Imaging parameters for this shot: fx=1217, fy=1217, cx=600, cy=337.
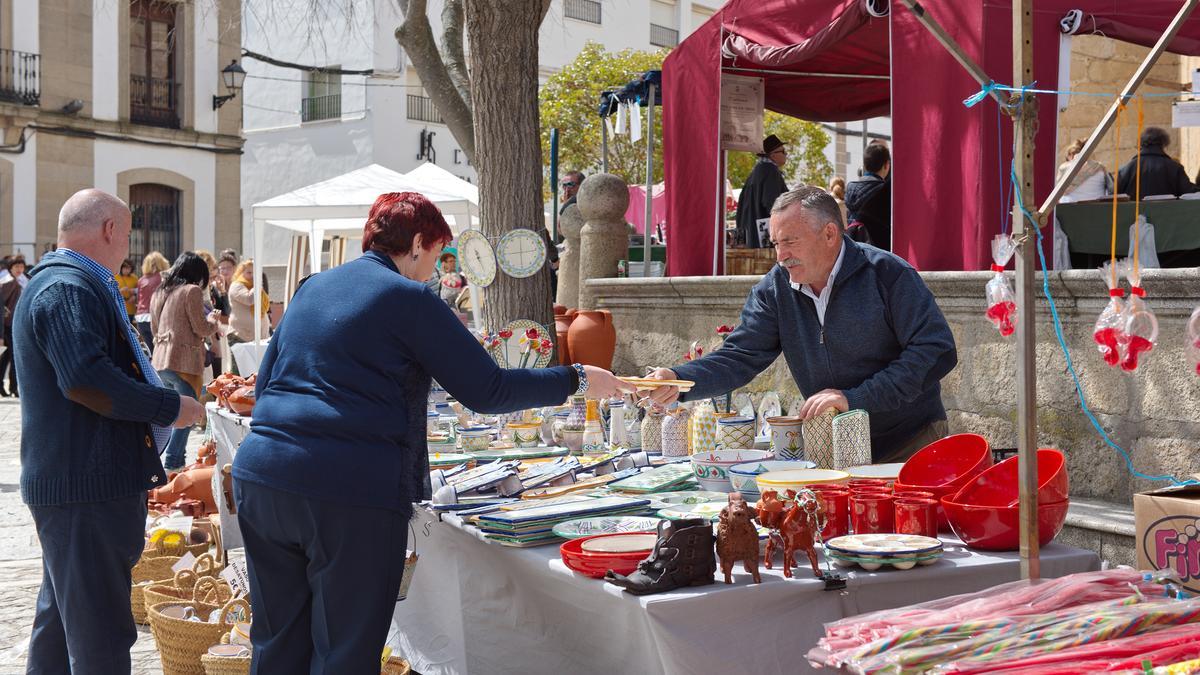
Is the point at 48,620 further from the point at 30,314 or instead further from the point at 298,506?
the point at 298,506

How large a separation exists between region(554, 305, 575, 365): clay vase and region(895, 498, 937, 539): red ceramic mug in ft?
15.3

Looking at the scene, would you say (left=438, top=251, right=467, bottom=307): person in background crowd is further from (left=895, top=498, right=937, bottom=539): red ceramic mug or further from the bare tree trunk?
(left=895, top=498, right=937, bottom=539): red ceramic mug

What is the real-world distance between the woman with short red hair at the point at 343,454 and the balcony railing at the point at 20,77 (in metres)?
21.7

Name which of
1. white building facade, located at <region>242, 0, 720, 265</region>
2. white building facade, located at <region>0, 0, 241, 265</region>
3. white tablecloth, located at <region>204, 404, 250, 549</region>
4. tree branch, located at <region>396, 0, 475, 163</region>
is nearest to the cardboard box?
white tablecloth, located at <region>204, 404, 250, 549</region>

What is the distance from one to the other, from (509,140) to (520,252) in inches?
34.4

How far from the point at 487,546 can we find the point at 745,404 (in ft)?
→ 4.93

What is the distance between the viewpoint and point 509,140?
7.36 metres

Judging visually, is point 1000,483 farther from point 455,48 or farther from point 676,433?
point 455,48

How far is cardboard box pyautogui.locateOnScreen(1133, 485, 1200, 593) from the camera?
2.38m

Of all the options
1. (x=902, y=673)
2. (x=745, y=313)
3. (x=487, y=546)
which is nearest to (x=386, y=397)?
(x=487, y=546)

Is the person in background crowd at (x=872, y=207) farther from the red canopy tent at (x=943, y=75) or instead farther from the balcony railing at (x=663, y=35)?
the balcony railing at (x=663, y=35)

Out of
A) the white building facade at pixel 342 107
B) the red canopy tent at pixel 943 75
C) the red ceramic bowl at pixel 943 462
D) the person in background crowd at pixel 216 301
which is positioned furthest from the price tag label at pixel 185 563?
the white building facade at pixel 342 107

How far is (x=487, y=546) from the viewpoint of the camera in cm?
312

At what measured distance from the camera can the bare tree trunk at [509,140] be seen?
7234mm
